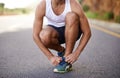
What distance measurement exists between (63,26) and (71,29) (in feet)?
0.83

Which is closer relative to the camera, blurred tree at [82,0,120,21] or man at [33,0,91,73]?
man at [33,0,91,73]

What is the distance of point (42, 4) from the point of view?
194 inches

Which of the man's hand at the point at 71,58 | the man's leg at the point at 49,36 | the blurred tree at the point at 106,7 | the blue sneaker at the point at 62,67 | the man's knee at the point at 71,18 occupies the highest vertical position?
the man's knee at the point at 71,18

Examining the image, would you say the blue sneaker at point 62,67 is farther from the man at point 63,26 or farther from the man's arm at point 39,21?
the man's arm at point 39,21

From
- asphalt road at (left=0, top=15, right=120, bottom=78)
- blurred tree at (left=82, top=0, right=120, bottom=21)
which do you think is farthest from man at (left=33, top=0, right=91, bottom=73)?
blurred tree at (left=82, top=0, right=120, bottom=21)

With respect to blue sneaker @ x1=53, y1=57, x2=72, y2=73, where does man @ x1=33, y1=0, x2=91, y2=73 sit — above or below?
above

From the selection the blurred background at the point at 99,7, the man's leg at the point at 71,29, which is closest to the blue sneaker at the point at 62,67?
the man's leg at the point at 71,29

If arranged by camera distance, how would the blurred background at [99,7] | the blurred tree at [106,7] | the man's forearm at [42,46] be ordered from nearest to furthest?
the man's forearm at [42,46] < the blurred background at [99,7] < the blurred tree at [106,7]

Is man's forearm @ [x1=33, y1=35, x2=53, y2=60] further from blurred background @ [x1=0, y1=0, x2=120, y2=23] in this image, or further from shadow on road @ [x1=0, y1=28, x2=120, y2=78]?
blurred background @ [x1=0, y1=0, x2=120, y2=23]

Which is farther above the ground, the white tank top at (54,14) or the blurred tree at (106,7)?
the white tank top at (54,14)

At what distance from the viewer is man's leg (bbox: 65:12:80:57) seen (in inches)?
193

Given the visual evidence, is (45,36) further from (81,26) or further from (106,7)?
(106,7)

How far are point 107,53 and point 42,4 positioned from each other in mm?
2588

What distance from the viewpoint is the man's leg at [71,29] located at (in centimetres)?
490
